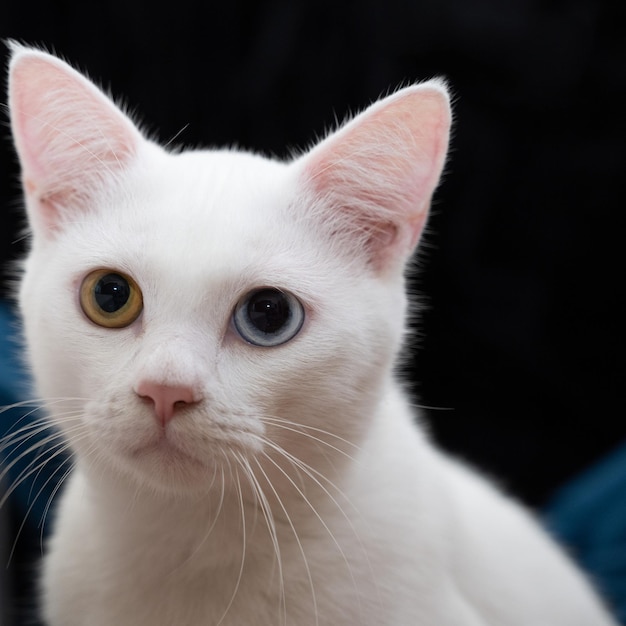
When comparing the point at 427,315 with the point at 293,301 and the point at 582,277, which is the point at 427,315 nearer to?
the point at 582,277

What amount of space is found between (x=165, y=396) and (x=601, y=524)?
1390 mm

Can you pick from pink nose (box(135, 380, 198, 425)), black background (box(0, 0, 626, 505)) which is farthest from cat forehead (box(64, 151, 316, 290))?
black background (box(0, 0, 626, 505))

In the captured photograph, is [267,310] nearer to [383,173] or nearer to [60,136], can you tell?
[383,173]

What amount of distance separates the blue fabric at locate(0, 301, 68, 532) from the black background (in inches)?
23.6

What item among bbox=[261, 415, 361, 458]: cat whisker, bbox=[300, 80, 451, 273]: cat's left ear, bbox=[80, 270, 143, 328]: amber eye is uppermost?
bbox=[300, 80, 451, 273]: cat's left ear

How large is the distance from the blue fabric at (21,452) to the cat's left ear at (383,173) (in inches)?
20.9

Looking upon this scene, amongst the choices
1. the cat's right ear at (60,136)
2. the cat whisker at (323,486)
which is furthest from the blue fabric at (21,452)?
the cat whisker at (323,486)

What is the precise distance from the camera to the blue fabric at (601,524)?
6.16 feet

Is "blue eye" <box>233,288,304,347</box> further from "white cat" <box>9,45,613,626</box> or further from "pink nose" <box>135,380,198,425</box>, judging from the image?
"pink nose" <box>135,380,198,425</box>

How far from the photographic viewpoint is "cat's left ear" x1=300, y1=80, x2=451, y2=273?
1049mm

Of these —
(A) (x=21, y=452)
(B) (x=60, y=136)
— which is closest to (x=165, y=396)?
(B) (x=60, y=136)

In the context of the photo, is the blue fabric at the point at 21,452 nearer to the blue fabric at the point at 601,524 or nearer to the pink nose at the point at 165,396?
the pink nose at the point at 165,396

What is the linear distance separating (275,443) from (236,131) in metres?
1.29

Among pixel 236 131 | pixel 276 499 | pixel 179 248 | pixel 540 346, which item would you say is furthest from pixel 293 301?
pixel 540 346
